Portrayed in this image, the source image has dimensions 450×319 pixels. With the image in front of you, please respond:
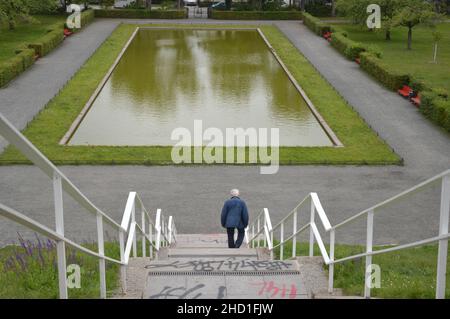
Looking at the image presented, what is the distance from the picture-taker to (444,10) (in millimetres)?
56688

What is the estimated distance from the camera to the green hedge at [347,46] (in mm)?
35031

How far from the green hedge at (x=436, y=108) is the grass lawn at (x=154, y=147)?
2.41 meters

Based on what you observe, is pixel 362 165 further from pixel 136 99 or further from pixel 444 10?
pixel 444 10

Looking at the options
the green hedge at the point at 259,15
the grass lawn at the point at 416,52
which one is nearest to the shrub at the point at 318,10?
the green hedge at the point at 259,15

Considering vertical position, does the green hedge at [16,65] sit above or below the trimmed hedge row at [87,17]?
below

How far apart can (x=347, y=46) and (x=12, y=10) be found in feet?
62.6

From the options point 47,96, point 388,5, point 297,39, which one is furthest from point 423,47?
point 47,96

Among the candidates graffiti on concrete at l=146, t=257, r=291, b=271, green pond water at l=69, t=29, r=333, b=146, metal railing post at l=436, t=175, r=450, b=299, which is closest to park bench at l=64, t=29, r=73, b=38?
green pond water at l=69, t=29, r=333, b=146

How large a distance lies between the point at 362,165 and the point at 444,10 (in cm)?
4186

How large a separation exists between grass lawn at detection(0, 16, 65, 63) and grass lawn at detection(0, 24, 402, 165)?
259 inches

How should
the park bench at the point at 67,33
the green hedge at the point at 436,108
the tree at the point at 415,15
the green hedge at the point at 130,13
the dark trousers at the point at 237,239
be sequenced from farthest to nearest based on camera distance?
1. the green hedge at the point at 130,13
2. the park bench at the point at 67,33
3. the tree at the point at 415,15
4. the green hedge at the point at 436,108
5. the dark trousers at the point at 237,239

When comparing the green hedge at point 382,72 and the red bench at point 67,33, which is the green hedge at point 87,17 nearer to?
the red bench at point 67,33

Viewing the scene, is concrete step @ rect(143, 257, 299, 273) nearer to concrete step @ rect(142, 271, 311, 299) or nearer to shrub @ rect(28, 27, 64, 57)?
concrete step @ rect(142, 271, 311, 299)
